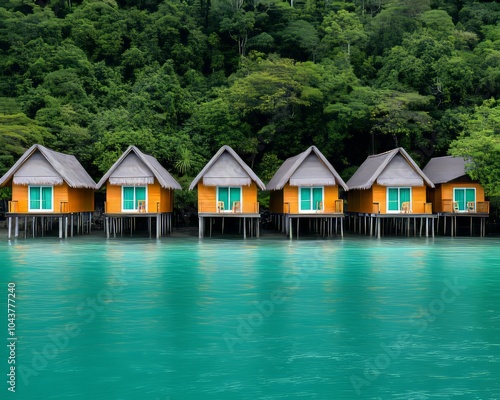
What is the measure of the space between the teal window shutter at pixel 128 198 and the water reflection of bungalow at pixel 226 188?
3442mm

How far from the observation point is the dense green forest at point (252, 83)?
46188mm

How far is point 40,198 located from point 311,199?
14.7 meters

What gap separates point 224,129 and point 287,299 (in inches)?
1320

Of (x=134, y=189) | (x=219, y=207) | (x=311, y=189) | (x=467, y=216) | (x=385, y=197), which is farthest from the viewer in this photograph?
(x=467, y=216)

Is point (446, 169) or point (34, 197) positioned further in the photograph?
point (446, 169)

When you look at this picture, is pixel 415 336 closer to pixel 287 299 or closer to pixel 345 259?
pixel 287 299

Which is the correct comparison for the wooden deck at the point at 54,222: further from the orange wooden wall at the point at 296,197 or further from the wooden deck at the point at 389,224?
the wooden deck at the point at 389,224

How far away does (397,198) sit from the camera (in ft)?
125

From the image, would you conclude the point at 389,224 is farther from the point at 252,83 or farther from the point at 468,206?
the point at 252,83

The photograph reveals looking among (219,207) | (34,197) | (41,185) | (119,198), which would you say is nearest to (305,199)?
(219,207)

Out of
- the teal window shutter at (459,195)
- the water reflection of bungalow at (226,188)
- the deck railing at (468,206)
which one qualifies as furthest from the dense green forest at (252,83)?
the water reflection of bungalow at (226,188)

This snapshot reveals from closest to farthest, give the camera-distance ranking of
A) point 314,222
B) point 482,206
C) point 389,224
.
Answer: point 482,206, point 389,224, point 314,222

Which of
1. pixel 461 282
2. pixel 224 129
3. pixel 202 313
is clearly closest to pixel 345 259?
pixel 461 282

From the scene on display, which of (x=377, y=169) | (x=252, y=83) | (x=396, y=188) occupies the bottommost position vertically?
(x=396, y=188)
